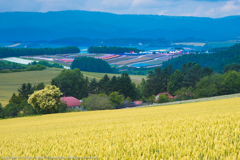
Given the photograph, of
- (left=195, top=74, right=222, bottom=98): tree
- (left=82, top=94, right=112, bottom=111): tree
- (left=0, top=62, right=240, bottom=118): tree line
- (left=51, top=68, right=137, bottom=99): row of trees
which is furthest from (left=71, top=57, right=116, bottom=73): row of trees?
(left=82, top=94, right=112, bottom=111): tree

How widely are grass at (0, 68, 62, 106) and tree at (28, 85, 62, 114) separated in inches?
1704

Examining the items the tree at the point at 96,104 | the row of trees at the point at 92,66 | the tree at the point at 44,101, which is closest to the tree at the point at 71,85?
the tree at the point at 96,104

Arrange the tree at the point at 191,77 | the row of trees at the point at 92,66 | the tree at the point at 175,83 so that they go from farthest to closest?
the row of trees at the point at 92,66
the tree at the point at 191,77
the tree at the point at 175,83

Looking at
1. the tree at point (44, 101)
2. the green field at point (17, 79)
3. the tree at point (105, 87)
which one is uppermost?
the green field at point (17, 79)

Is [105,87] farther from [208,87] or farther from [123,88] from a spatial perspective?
[208,87]

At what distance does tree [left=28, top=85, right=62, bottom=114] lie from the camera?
2099 inches

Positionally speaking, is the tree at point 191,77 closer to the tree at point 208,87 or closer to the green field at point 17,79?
the tree at point 208,87

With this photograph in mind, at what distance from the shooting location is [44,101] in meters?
53.5

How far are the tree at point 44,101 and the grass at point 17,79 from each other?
43270mm

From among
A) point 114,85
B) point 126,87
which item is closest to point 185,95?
point 126,87

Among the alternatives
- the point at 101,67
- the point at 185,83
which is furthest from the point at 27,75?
the point at 185,83

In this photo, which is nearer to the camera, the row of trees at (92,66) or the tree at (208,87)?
the tree at (208,87)

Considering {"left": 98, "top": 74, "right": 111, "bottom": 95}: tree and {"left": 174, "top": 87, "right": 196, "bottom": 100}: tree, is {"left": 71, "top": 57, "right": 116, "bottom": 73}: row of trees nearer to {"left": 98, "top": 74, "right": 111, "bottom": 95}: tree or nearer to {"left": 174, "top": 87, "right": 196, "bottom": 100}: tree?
{"left": 98, "top": 74, "right": 111, "bottom": 95}: tree

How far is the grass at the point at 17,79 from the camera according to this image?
325 feet
